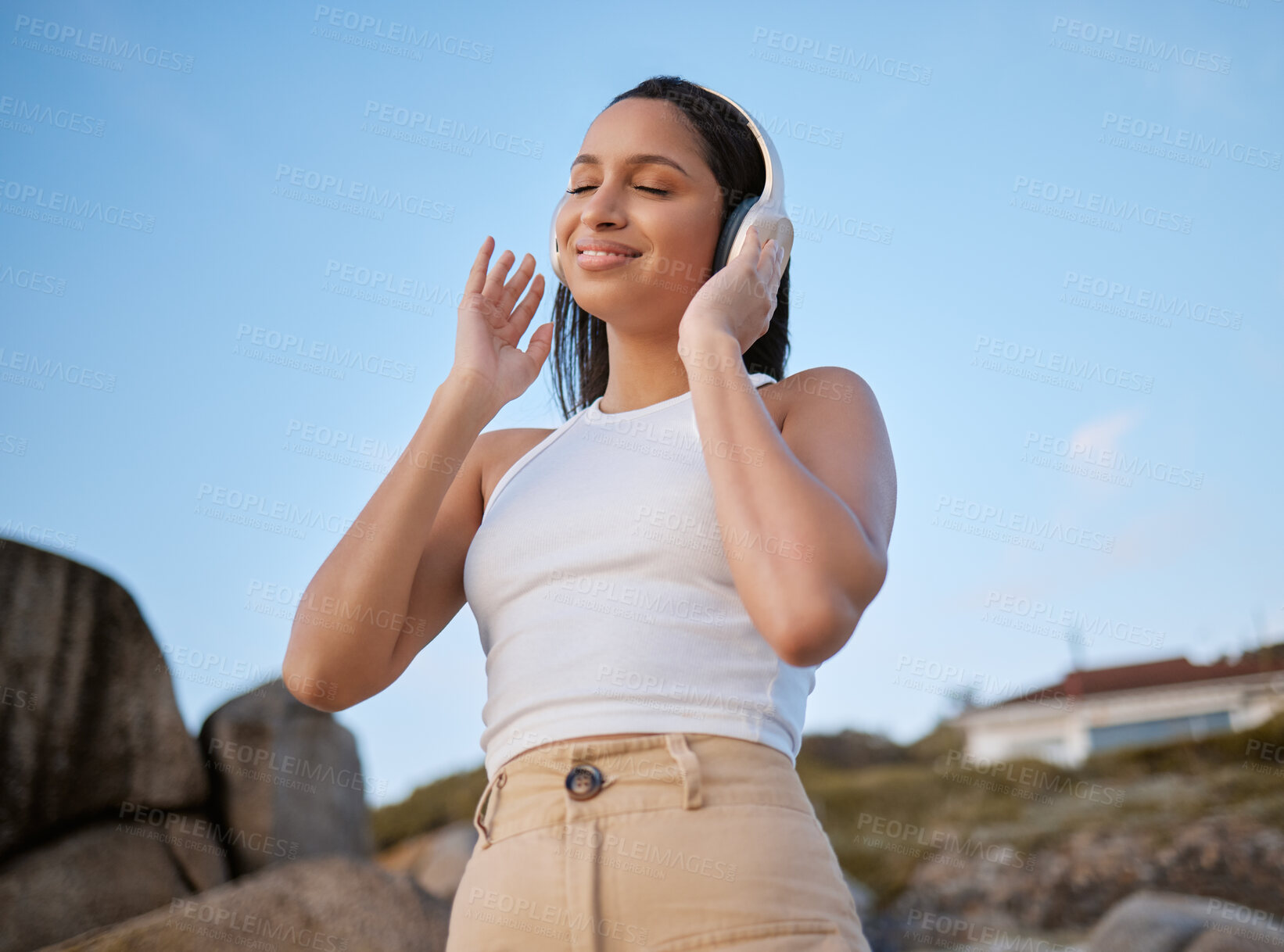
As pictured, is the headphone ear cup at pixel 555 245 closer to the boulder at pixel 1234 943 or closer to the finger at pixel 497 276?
the finger at pixel 497 276

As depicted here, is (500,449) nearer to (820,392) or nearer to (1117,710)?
(820,392)

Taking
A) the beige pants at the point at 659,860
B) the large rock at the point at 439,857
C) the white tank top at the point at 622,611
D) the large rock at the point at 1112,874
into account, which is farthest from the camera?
the large rock at the point at 1112,874

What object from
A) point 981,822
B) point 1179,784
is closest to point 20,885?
point 981,822

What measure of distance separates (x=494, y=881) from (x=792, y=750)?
1.54 feet

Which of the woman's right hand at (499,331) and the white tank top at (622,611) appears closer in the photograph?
the white tank top at (622,611)

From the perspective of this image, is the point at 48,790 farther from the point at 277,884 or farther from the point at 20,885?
the point at 277,884

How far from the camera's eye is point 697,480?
5.58 feet

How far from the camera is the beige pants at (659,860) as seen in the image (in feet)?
4.42

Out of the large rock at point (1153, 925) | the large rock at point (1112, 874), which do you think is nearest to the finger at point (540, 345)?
the large rock at point (1153, 925)

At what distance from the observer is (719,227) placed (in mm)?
2057

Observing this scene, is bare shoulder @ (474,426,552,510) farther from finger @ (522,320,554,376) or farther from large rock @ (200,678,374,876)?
large rock @ (200,678,374,876)

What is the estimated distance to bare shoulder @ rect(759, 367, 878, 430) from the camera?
1.77 metres

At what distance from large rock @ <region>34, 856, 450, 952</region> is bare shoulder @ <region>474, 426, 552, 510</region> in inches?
99.4

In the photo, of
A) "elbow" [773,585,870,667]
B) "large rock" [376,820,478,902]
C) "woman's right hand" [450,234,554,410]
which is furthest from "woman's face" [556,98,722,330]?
"large rock" [376,820,478,902]
